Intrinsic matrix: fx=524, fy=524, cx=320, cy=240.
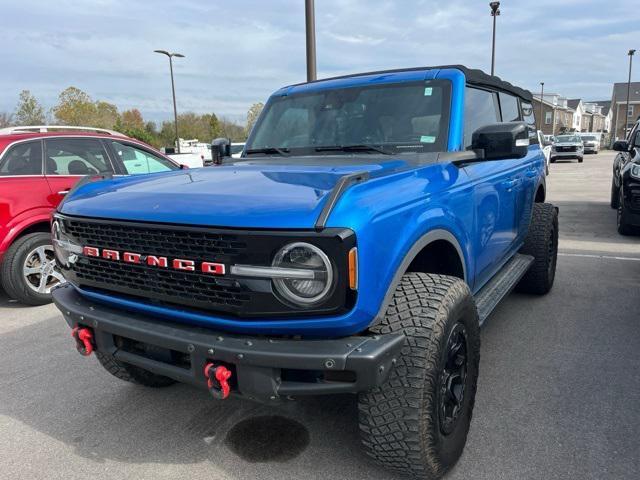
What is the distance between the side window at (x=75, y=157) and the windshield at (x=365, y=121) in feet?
9.43

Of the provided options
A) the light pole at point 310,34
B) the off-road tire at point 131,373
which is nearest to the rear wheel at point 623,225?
the light pole at point 310,34

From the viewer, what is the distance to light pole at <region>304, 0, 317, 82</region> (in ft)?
28.9

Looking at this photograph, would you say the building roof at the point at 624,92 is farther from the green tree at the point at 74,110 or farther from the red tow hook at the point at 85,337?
the red tow hook at the point at 85,337

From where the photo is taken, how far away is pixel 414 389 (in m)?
2.13

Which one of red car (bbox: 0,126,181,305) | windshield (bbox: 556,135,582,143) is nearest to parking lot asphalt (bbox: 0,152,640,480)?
red car (bbox: 0,126,181,305)

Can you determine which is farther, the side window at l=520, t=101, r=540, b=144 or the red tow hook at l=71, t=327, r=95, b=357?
the side window at l=520, t=101, r=540, b=144

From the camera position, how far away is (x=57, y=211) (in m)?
2.82

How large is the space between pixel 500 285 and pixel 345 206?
2.21 m

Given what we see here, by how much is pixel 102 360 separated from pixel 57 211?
969mm

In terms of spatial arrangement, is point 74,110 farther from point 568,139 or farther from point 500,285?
point 500,285

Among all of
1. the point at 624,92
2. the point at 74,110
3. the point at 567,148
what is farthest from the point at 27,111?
the point at 624,92

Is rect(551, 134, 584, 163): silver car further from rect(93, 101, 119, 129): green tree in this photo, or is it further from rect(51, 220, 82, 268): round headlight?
rect(93, 101, 119, 129): green tree

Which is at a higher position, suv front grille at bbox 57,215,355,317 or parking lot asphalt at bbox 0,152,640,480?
suv front grille at bbox 57,215,355,317

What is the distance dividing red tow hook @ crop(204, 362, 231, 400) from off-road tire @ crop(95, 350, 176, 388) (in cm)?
125
